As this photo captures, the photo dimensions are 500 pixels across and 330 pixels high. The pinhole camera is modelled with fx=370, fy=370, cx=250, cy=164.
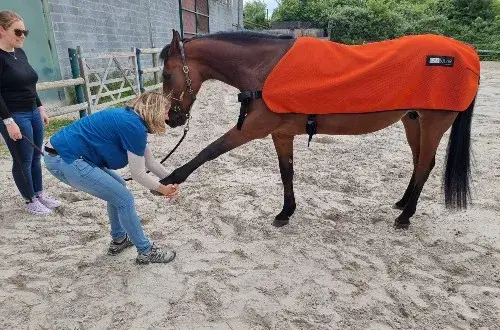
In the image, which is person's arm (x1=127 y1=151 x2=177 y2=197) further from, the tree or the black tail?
the tree

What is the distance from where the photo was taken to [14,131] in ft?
9.14

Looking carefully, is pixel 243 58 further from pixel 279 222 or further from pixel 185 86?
pixel 279 222

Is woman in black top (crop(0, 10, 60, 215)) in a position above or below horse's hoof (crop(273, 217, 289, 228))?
above

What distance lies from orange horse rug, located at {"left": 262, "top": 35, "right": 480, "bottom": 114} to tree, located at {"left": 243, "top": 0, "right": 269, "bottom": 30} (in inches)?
1209

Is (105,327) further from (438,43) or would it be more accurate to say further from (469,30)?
(469,30)

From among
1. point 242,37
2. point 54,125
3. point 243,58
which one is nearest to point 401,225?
point 243,58

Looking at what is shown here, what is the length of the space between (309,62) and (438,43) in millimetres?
980

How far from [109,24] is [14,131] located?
7.08 metres

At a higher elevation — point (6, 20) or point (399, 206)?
point (6, 20)

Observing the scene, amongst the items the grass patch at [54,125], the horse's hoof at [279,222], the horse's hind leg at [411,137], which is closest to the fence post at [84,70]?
the grass patch at [54,125]

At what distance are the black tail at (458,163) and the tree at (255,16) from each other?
30.6m

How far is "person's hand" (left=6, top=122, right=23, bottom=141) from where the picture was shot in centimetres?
278

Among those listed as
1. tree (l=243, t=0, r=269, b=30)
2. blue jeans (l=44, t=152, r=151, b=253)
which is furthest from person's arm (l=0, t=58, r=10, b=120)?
tree (l=243, t=0, r=269, b=30)

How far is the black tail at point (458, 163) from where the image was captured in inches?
117
